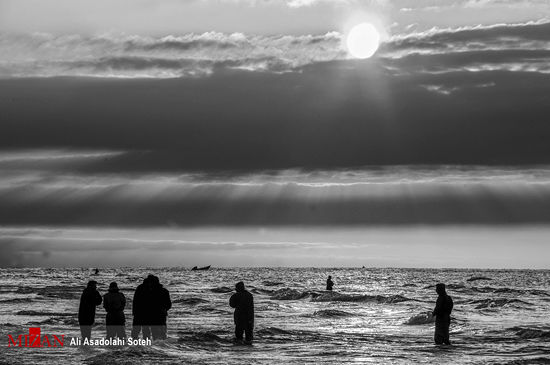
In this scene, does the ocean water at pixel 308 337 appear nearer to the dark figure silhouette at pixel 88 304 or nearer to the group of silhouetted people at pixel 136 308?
the group of silhouetted people at pixel 136 308

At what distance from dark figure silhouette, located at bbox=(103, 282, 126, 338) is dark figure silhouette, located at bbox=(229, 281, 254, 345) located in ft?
11.8

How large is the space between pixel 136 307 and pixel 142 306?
0.18 meters

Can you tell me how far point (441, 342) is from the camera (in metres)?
25.9

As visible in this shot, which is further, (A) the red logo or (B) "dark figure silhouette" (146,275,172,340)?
(A) the red logo

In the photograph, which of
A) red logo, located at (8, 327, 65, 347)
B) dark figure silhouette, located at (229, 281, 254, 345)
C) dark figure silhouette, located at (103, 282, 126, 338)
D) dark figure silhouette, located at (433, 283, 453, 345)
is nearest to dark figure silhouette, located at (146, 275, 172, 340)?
dark figure silhouette, located at (103, 282, 126, 338)

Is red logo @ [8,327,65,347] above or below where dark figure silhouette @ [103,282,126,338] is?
below

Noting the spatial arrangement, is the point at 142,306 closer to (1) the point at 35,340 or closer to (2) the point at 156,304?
(2) the point at 156,304

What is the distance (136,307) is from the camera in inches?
874

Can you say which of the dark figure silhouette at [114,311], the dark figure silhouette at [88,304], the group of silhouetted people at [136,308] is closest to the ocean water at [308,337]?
the group of silhouetted people at [136,308]

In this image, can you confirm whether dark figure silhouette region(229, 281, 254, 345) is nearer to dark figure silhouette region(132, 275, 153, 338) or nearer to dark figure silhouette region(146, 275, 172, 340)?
dark figure silhouette region(146, 275, 172, 340)

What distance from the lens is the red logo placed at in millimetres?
23156

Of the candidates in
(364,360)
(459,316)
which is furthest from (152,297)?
(459,316)

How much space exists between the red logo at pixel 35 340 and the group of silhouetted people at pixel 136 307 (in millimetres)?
1281

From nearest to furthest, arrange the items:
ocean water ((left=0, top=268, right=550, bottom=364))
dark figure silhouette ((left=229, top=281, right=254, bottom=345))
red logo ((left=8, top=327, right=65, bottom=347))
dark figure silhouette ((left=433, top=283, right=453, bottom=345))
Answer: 1. ocean water ((left=0, top=268, right=550, bottom=364))
2. red logo ((left=8, top=327, right=65, bottom=347))
3. dark figure silhouette ((left=229, top=281, right=254, bottom=345))
4. dark figure silhouette ((left=433, top=283, right=453, bottom=345))
